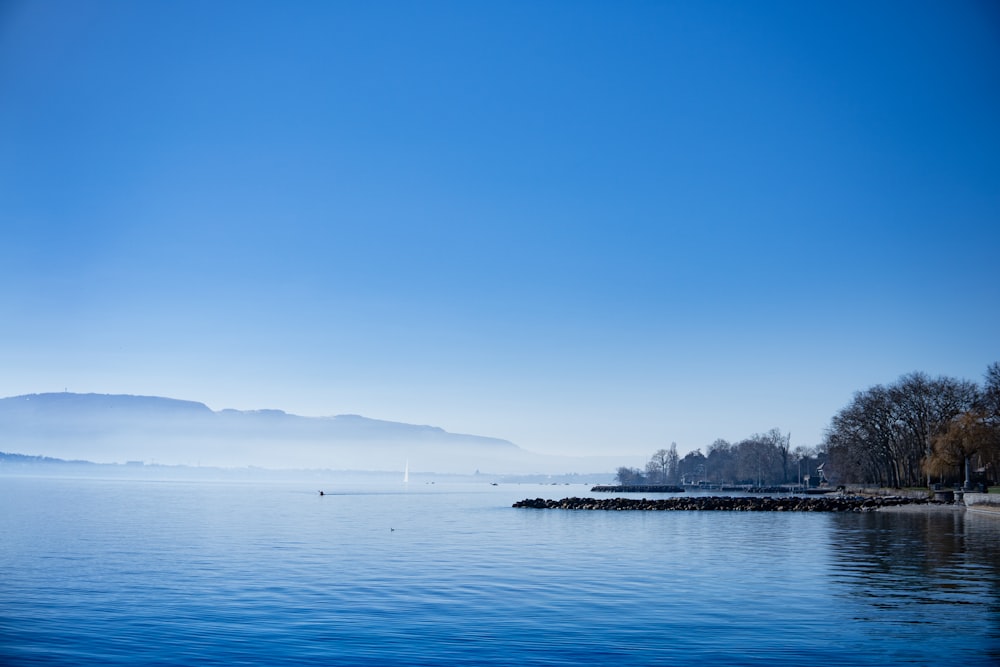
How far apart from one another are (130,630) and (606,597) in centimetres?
1391

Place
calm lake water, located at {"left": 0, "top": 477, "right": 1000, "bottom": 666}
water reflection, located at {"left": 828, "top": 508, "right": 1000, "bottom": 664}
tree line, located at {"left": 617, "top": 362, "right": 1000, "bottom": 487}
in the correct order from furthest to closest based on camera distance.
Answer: tree line, located at {"left": 617, "top": 362, "right": 1000, "bottom": 487}
water reflection, located at {"left": 828, "top": 508, "right": 1000, "bottom": 664}
calm lake water, located at {"left": 0, "top": 477, "right": 1000, "bottom": 666}

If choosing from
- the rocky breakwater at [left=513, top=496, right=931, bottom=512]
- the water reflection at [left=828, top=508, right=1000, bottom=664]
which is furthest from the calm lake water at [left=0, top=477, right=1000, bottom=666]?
the rocky breakwater at [left=513, top=496, right=931, bottom=512]

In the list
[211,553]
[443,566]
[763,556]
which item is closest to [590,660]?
[443,566]

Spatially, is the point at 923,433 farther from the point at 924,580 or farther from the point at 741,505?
the point at 924,580

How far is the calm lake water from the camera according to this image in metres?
17.9

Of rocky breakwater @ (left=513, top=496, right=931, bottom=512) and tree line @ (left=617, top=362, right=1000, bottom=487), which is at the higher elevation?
tree line @ (left=617, top=362, right=1000, bottom=487)

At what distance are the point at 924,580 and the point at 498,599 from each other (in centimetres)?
1570

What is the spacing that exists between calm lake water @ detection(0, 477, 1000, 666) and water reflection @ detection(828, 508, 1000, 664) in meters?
0.11

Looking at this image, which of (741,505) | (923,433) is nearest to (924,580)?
(741,505)

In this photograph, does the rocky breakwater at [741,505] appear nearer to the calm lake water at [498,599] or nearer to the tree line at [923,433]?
the tree line at [923,433]

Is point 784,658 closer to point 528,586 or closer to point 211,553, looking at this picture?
point 528,586

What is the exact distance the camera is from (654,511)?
282ft

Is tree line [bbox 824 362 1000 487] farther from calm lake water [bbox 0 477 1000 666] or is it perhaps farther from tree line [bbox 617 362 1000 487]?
calm lake water [bbox 0 477 1000 666]

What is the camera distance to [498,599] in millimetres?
24828
